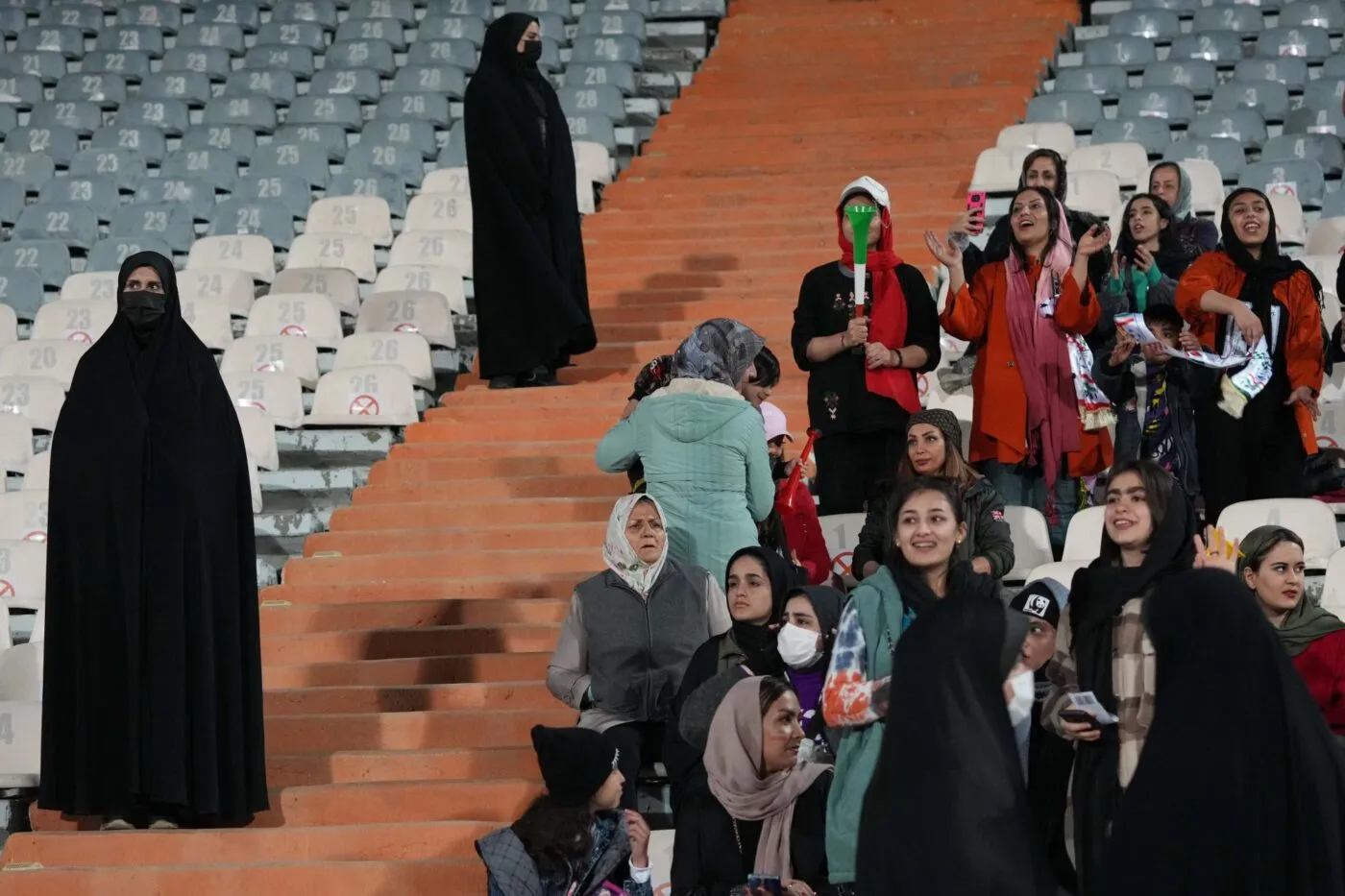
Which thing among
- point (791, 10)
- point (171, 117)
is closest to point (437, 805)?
point (171, 117)

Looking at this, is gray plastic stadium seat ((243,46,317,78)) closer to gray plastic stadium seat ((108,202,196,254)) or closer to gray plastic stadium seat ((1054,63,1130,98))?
gray plastic stadium seat ((108,202,196,254))

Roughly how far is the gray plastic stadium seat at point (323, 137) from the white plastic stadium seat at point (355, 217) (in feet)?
4.61

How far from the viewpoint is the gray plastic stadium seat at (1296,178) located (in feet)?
39.9

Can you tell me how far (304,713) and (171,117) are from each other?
7623 mm

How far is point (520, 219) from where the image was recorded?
428 inches

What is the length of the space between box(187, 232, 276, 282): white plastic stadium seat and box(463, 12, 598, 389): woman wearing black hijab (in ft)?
7.23

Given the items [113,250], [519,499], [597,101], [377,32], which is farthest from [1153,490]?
[377,32]

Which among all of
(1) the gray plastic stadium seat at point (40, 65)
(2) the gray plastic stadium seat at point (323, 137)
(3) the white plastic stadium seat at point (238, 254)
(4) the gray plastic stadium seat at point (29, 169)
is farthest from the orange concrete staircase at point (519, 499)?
(1) the gray plastic stadium seat at point (40, 65)

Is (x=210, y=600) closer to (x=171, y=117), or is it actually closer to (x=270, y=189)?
(x=270, y=189)

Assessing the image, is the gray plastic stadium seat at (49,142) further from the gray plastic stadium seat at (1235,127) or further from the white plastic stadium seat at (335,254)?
the gray plastic stadium seat at (1235,127)

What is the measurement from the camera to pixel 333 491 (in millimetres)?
10398

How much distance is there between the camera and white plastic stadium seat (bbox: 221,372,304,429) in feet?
35.5

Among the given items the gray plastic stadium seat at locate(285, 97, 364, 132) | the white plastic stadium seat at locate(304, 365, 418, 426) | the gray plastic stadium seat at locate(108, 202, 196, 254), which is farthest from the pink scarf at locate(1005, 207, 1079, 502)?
the gray plastic stadium seat at locate(285, 97, 364, 132)

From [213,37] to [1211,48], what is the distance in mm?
6788
